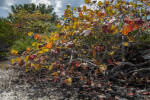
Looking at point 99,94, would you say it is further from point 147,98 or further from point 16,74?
point 16,74

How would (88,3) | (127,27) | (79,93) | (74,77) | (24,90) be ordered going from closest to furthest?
(127,27), (79,93), (24,90), (88,3), (74,77)

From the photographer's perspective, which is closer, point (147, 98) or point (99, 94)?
point (147, 98)

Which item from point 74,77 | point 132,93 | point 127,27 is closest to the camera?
point 127,27

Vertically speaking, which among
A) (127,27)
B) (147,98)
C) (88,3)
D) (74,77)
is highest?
(88,3)

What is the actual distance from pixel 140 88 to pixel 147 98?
335 mm

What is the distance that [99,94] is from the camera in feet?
6.45

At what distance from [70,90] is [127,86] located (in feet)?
3.17

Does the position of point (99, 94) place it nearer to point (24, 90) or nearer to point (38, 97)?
point (38, 97)

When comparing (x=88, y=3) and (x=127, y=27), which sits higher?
(x=88, y=3)

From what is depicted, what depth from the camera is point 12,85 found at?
2457mm

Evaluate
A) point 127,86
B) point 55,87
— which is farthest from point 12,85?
point 127,86

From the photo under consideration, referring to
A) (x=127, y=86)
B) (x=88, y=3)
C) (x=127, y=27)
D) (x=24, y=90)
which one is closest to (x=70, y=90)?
(x=24, y=90)

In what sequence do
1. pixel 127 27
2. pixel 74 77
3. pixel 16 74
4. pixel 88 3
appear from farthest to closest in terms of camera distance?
pixel 16 74 → pixel 74 77 → pixel 88 3 → pixel 127 27

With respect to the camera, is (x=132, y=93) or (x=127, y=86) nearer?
(x=132, y=93)
